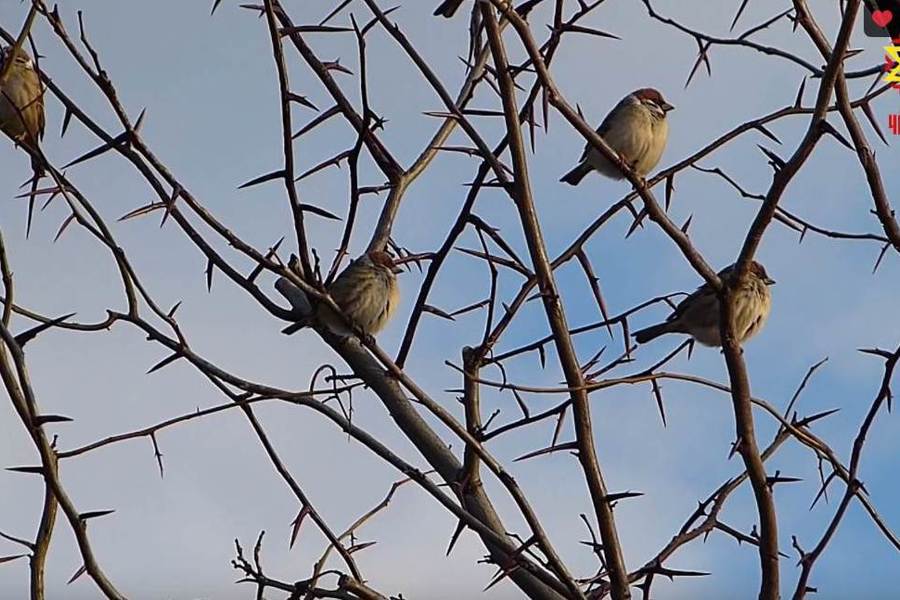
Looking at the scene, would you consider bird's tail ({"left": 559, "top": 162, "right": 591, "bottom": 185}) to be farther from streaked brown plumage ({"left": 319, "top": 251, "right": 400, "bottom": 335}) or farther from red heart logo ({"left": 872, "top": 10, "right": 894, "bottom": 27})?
red heart logo ({"left": 872, "top": 10, "right": 894, "bottom": 27})

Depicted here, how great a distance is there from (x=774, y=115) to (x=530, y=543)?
53.1 inches

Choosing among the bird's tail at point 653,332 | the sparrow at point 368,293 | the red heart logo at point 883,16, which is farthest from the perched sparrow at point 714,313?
the red heart logo at point 883,16

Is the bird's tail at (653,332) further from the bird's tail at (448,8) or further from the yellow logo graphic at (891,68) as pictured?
the bird's tail at (448,8)

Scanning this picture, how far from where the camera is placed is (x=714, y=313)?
6.28 metres

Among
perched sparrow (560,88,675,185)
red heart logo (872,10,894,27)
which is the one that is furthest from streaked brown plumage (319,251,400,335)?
red heart logo (872,10,894,27)

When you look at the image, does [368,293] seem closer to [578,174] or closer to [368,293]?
[368,293]

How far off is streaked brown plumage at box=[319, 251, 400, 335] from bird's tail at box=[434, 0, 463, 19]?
96.8 inches

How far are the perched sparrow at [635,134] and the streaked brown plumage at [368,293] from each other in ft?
4.83

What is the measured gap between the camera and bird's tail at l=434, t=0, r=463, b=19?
2506 mm

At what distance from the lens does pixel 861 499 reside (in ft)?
10.3

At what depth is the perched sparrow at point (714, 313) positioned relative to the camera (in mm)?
5941

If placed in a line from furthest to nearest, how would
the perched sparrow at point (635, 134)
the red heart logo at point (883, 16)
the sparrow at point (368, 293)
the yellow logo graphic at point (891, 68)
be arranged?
1. the perched sparrow at point (635, 134)
2. the sparrow at point (368, 293)
3. the yellow logo graphic at point (891, 68)
4. the red heart logo at point (883, 16)

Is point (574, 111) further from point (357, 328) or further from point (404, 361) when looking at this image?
point (357, 328)

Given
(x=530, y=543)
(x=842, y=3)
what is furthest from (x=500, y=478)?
(x=842, y=3)
